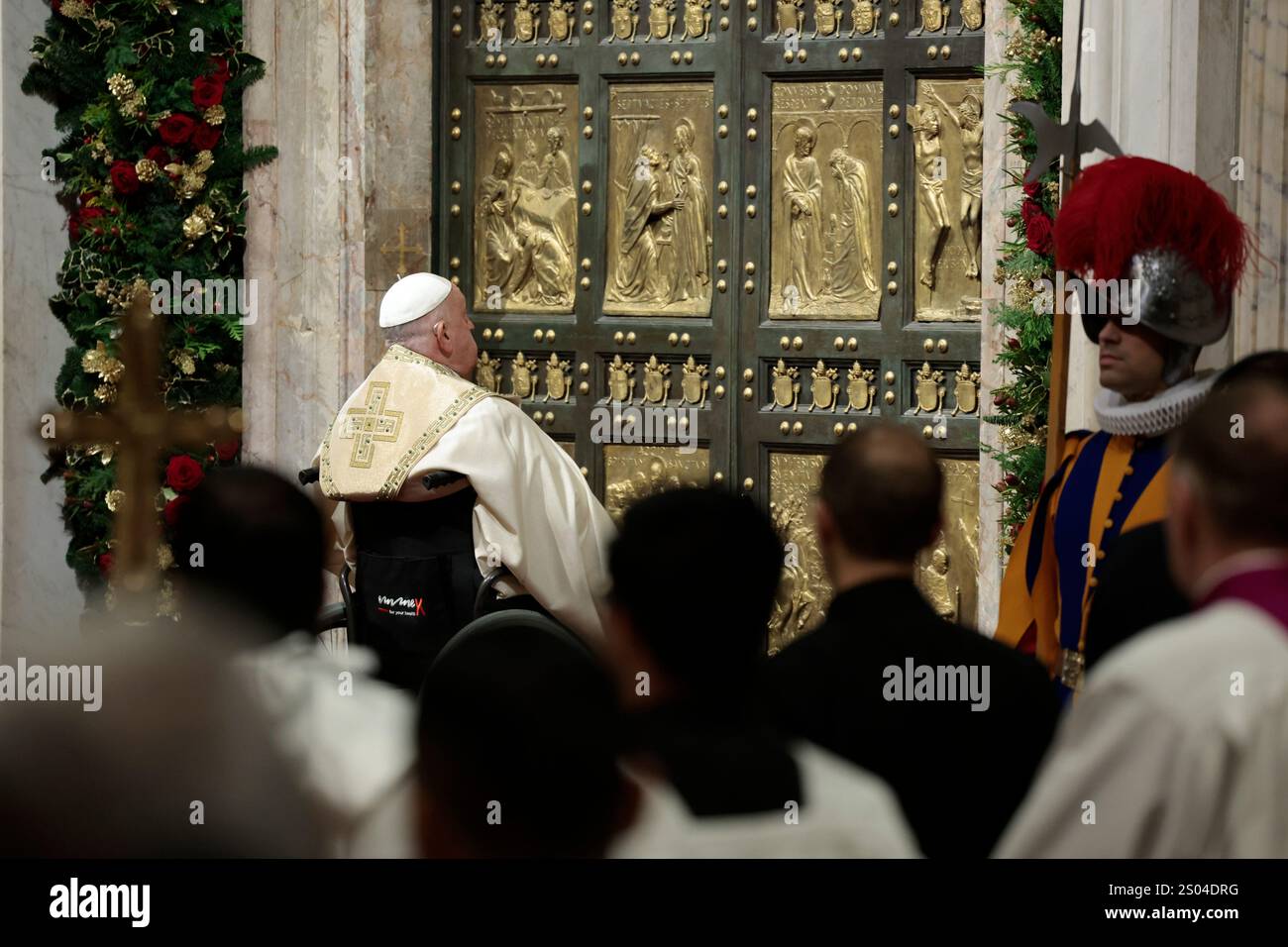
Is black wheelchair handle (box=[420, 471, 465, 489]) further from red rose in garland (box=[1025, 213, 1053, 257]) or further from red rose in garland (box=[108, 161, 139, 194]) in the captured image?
red rose in garland (box=[108, 161, 139, 194])

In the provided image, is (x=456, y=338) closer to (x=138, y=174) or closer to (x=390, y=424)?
(x=390, y=424)

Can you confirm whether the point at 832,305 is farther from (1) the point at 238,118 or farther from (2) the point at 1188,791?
(2) the point at 1188,791

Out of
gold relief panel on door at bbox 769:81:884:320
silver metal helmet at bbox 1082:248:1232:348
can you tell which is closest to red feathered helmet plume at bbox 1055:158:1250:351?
silver metal helmet at bbox 1082:248:1232:348

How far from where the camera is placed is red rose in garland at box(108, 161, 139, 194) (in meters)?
7.32

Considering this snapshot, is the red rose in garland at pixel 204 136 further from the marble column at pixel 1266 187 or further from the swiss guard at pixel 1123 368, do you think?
the swiss guard at pixel 1123 368

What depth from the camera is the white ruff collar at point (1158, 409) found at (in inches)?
142

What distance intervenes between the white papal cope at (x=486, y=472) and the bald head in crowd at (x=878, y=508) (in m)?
2.53

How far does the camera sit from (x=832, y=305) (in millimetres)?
7199

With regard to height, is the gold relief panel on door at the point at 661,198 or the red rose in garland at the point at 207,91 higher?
the red rose in garland at the point at 207,91

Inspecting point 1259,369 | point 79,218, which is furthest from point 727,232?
point 1259,369

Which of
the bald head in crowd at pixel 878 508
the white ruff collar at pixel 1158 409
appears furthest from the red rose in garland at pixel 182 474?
the bald head in crowd at pixel 878 508

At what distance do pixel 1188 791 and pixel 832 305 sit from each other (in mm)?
5451
